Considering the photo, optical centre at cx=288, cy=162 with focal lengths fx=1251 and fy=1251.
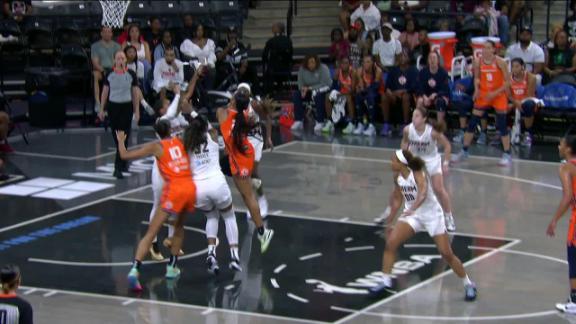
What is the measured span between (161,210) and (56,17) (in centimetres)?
1315

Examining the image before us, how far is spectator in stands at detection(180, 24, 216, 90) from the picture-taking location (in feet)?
80.2

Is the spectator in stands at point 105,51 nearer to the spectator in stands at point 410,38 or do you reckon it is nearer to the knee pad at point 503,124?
the spectator in stands at point 410,38

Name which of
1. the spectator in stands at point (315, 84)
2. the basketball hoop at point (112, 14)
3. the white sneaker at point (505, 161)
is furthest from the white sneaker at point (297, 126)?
the white sneaker at point (505, 161)

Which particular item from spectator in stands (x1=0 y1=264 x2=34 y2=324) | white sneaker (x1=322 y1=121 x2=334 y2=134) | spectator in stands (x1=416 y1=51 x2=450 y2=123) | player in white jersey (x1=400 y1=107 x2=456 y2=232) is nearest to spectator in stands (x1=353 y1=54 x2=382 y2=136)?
white sneaker (x1=322 y1=121 x2=334 y2=134)

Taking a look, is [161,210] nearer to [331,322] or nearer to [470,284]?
[331,322]

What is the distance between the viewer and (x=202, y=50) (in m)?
24.5

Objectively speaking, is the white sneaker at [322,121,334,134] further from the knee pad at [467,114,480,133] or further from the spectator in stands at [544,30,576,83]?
the spectator in stands at [544,30,576,83]

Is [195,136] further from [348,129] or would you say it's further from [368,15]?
[368,15]

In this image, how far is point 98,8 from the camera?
26.2m

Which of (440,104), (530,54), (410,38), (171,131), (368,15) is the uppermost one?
(368,15)

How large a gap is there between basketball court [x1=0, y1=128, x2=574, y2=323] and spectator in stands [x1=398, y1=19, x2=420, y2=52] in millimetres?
4896

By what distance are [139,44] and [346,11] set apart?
19.6 feet

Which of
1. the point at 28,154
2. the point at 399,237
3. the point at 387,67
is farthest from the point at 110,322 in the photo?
the point at 387,67

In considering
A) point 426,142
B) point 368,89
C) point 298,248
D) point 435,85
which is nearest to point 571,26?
point 435,85
